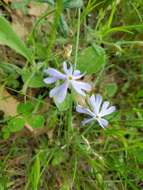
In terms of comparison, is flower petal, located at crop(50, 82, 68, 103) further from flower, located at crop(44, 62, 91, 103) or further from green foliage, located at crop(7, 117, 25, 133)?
green foliage, located at crop(7, 117, 25, 133)

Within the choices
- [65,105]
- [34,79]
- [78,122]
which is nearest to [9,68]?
[34,79]

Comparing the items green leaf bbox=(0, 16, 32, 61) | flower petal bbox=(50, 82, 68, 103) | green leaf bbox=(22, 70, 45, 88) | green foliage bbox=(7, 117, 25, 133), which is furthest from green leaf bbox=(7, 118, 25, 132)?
green leaf bbox=(0, 16, 32, 61)

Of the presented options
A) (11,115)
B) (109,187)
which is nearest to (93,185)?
(109,187)

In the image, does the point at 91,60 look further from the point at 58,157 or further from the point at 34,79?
the point at 58,157

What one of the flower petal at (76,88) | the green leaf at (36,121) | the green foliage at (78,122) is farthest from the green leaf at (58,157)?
the flower petal at (76,88)

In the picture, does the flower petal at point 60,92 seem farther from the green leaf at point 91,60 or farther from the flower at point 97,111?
the green leaf at point 91,60

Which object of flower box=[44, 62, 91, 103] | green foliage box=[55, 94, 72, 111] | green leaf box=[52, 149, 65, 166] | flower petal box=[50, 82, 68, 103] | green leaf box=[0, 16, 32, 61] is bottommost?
green leaf box=[52, 149, 65, 166]
